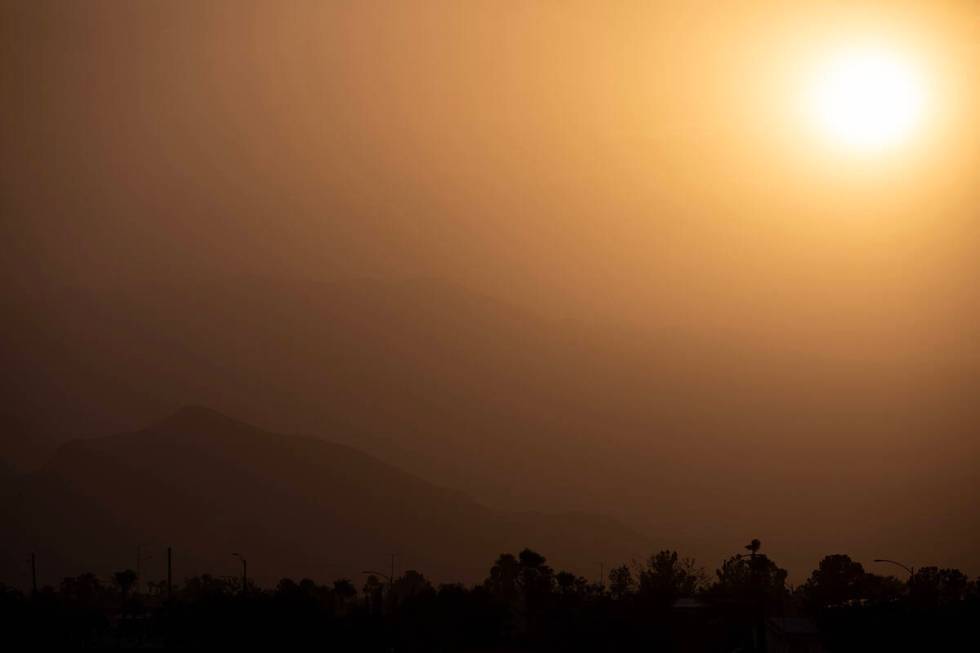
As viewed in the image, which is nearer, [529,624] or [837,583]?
[529,624]

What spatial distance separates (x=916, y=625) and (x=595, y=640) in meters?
26.9

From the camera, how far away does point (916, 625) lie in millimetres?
73688

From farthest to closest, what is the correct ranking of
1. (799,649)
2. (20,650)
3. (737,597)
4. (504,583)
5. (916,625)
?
(504,583) → (737,597) → (20,650) → (799,649) → (916,625)

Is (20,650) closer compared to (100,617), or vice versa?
(20,650)

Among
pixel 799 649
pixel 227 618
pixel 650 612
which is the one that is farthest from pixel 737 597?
pixel 227 618

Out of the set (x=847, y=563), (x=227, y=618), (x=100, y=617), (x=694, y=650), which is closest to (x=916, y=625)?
(x=694, y=650)

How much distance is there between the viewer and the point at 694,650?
95.1 m

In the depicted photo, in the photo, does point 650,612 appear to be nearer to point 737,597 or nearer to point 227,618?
point 737,597

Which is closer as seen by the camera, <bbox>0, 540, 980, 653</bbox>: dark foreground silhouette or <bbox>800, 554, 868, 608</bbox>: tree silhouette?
<bbox>0, 540, 980, 653</bbox>: dark foreground silhouette

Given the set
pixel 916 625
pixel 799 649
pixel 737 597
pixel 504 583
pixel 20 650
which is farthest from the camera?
pixel 504 583

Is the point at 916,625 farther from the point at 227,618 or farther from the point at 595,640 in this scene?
the point at 227,618

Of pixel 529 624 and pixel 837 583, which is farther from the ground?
pixel 837 583

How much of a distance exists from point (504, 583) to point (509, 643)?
44499 mm

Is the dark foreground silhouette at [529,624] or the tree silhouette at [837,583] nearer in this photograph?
the dark foreground silhouette at [529,624]
